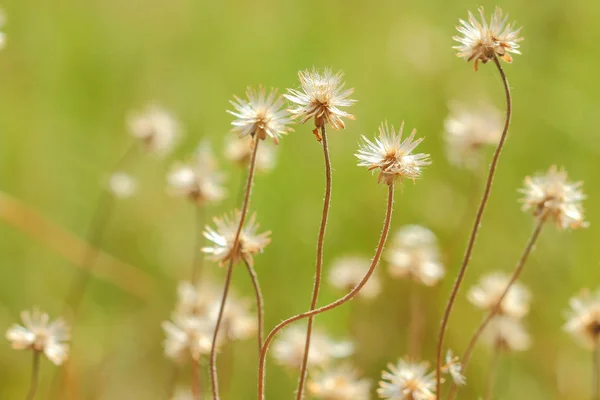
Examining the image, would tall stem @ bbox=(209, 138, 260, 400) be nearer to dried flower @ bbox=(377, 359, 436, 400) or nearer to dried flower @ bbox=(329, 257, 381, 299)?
dried flower @ bbox=(377, 359, 436, 400)

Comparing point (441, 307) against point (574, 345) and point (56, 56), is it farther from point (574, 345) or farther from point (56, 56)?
point (56, 56)

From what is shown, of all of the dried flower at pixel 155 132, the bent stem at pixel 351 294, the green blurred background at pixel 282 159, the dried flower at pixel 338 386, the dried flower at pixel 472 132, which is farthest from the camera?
the green blurred background at pixel 282 159

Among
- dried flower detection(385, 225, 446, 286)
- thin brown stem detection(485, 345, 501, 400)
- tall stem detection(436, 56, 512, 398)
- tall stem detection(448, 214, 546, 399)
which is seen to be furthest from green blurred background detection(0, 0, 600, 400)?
tall stem detection(436, 56, 512, 398)

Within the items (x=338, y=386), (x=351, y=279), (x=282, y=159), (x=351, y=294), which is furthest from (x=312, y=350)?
(x=282, y=159)

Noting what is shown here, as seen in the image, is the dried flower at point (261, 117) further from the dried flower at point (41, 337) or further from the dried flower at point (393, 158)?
the dried flower at point (41, 337)

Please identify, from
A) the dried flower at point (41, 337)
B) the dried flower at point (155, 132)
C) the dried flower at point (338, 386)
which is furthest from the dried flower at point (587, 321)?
the dried flower at point (155, 132)

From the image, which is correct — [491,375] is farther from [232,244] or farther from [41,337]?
[41,337]
